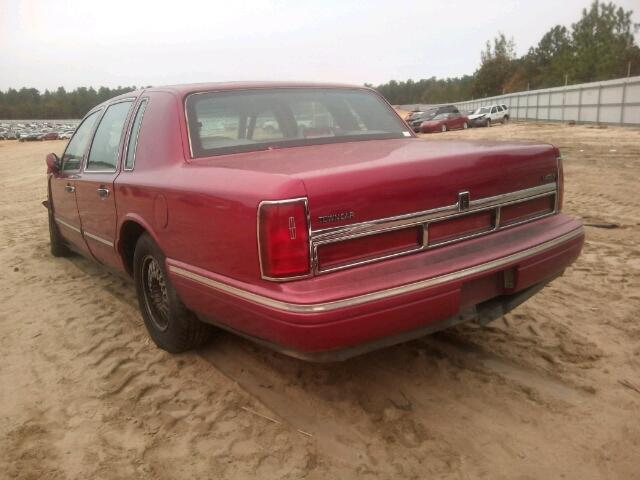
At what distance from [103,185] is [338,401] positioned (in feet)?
7.02

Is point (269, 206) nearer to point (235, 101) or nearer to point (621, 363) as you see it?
point (235, 101)

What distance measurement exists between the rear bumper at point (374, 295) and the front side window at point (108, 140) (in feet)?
4.73

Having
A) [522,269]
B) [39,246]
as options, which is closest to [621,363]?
[522,269]

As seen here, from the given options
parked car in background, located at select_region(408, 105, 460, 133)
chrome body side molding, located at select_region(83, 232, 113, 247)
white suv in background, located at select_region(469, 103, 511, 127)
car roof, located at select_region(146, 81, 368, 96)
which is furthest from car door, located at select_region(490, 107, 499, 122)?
A: chrome body side molding, located at select_region(83, 232, 113, 247)

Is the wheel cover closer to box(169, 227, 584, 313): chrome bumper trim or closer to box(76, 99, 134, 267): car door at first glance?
box(76, 99, 134, 267): car door

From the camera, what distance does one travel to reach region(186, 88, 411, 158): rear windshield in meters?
3.19

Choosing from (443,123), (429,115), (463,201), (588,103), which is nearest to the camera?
(463,201)

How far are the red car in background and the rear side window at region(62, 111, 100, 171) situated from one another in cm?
2722

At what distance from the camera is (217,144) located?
3145 millimetres

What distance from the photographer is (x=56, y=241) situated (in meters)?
5.81

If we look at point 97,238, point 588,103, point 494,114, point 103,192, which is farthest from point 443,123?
point 103,192

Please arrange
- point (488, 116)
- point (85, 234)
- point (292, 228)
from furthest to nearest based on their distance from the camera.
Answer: point (488, 116), point (85, 234), point (292, 228)

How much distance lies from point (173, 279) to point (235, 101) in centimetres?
117

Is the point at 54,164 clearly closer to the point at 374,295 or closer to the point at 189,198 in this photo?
the point at 189,198
